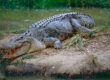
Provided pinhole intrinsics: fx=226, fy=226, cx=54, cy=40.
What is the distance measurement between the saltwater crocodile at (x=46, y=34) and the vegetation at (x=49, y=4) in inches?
191

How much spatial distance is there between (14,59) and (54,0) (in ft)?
24.7

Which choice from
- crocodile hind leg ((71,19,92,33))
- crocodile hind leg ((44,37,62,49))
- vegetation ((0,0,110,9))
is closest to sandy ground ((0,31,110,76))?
crocodile hind leg ((44,37,62,49))

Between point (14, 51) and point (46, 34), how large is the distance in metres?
Answer: 1.35

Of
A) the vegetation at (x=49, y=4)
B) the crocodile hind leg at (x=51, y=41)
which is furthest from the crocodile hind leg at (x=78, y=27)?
the vegetation at (x=49, y=4)

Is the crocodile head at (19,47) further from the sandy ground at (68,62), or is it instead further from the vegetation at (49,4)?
the vegetation at (49,4)

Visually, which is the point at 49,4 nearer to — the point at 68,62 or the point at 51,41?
the point at 51,41

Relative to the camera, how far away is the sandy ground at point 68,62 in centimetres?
433

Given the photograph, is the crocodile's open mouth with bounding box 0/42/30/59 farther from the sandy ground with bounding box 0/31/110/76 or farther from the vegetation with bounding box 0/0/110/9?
the vegetation with bounding box 0/0/110/9

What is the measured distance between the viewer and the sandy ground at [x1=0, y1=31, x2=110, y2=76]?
433cm

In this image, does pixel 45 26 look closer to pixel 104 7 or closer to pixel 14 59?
pixel 14 59

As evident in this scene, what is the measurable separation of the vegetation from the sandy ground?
22.7ft

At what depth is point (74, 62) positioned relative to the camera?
4531mm

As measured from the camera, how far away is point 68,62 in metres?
4.57

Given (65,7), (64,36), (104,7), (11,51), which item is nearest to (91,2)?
(104,7)
